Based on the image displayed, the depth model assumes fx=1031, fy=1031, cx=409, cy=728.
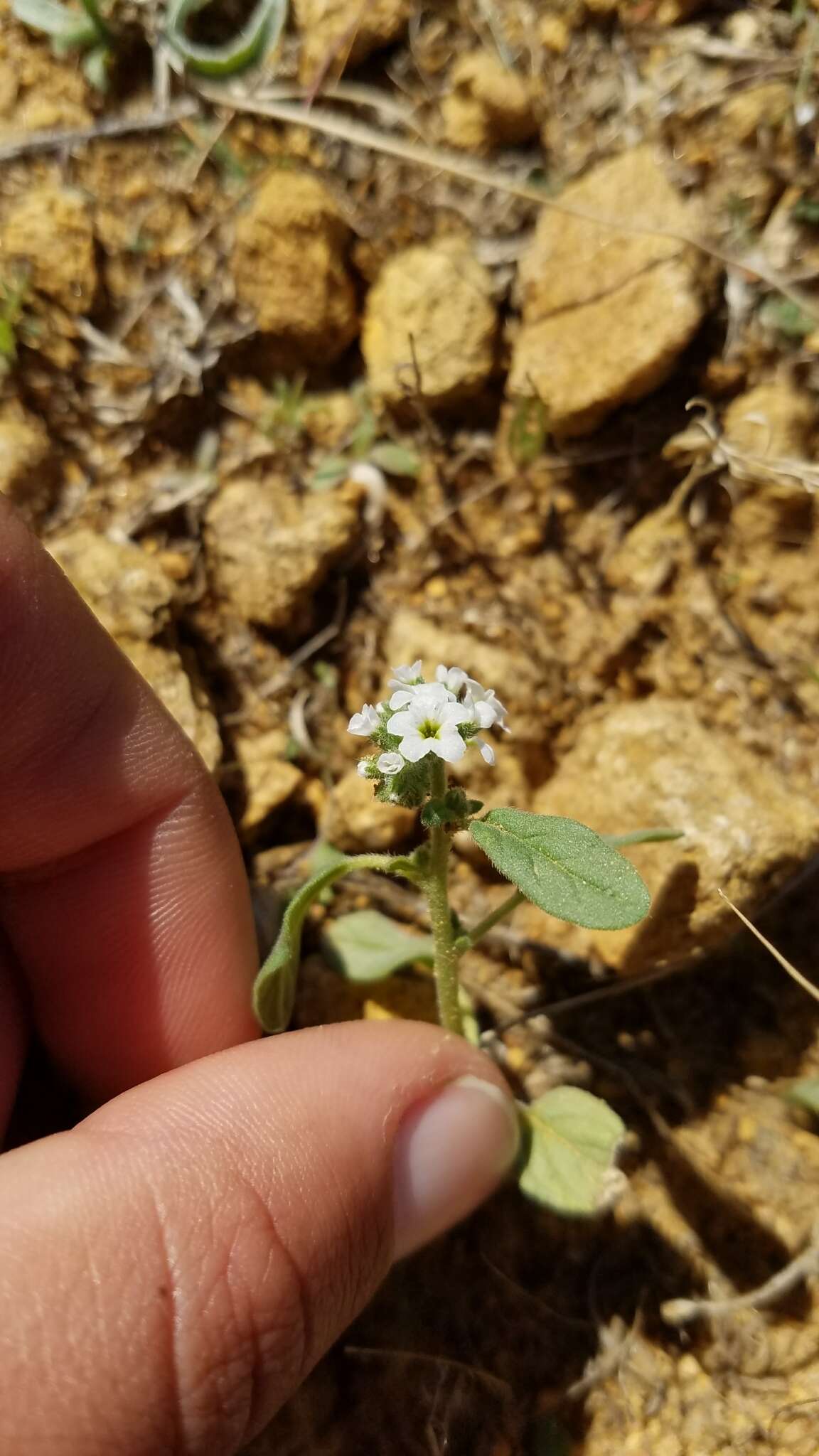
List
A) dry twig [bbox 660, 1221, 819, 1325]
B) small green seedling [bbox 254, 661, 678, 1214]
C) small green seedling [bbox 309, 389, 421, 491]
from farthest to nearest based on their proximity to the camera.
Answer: small green seedling [bbox 309, 389, 421, 491] < dry twig [bbox 660, 1221, 819, 1325] < small green seedling [bbox 254, 661, 678, 1214]

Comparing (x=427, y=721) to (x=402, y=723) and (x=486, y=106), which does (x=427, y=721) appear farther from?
(x=486, y=106)

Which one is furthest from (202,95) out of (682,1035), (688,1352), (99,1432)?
(688,1352)

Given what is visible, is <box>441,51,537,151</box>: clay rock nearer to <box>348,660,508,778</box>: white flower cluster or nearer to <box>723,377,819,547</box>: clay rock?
<box>723,377,819,547</box>: clay rock

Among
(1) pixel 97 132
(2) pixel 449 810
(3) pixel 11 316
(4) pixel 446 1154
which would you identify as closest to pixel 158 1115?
(4) pixel 446 1154

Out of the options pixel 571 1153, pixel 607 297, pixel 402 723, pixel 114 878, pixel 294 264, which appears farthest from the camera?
pixel 294 264

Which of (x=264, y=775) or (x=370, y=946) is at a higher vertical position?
(x=264, y=775)

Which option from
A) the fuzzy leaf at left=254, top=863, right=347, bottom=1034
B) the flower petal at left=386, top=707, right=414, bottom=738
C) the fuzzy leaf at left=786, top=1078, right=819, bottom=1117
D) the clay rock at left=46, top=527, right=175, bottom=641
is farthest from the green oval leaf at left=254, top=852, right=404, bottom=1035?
the fuzzy leaf at left=786, top=1078, right=819, bottom=1117
